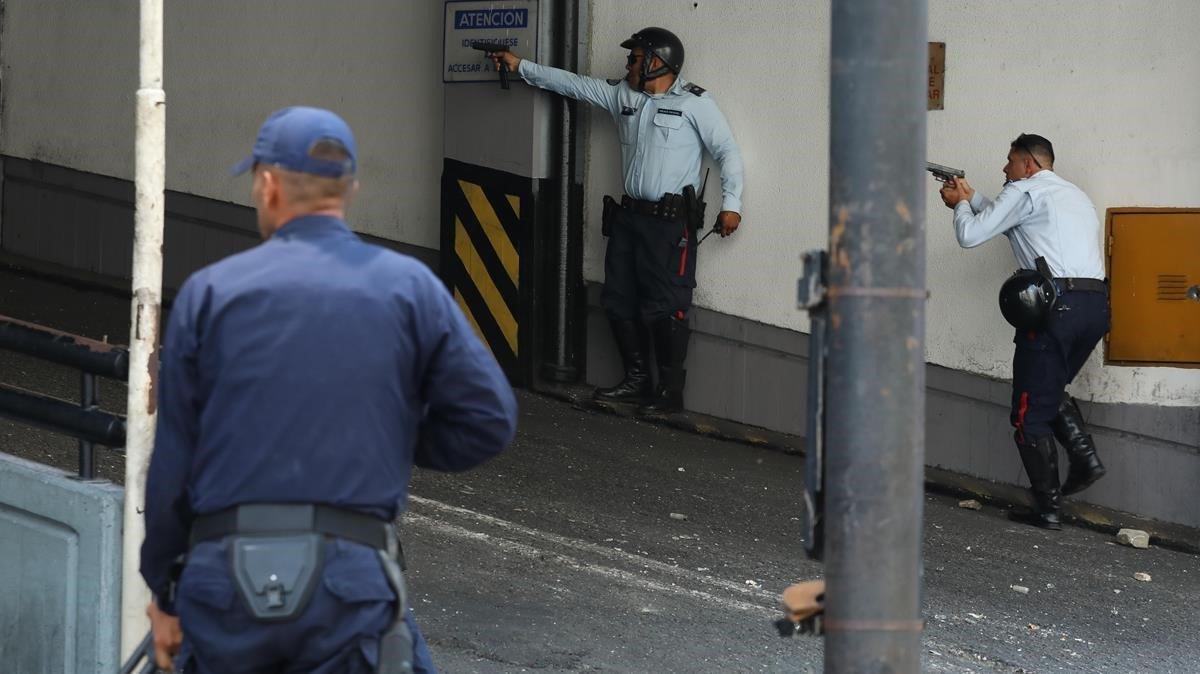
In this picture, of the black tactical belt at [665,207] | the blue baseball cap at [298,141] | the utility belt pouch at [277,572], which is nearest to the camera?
the utility belt pouch at [277,572]

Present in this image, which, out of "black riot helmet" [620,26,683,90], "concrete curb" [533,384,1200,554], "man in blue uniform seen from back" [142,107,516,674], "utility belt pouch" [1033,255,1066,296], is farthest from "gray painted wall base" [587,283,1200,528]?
"man in blue uniform seen from back" [142,107,516,674]

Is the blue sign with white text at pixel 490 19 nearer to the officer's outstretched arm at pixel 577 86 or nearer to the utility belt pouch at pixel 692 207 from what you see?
the officer's outstretched arm at pixel 577 86

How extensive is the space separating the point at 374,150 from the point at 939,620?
20.0 ft

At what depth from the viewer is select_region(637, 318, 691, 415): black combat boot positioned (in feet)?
33.4

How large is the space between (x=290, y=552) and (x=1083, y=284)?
584 centimetres

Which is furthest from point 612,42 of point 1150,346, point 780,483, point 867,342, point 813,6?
point 867,342

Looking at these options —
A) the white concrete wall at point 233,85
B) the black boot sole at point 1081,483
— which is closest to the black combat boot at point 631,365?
the white concrete wall at point 233,85

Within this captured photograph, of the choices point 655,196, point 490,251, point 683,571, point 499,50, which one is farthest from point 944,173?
point 490,251

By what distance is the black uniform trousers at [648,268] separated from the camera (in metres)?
10.0

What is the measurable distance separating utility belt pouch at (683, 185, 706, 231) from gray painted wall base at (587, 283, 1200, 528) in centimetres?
56

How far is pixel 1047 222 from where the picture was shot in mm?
8375

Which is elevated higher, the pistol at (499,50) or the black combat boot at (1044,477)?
the pistol at (499,50)

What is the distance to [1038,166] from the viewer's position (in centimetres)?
842

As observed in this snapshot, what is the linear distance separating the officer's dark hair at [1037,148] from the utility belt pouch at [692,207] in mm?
2113
